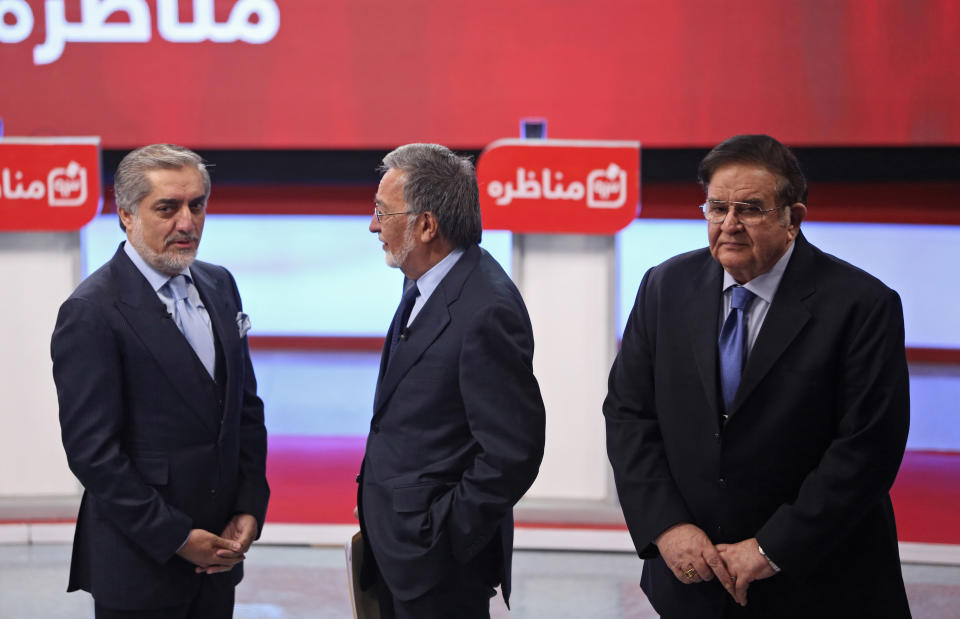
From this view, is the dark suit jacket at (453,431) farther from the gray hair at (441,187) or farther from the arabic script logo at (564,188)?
the arabic script logo at (564,188)

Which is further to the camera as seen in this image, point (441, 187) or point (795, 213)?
point (441, 187)

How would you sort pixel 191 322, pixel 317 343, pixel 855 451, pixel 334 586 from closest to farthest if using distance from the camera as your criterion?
pixel 855 451 < pixel 191 322 < pixel 334 586 < pixel 317 343

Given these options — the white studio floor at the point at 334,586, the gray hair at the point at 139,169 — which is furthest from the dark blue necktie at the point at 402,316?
the white studio floor at the point at 334,586


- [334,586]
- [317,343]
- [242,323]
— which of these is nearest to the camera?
[242,323]

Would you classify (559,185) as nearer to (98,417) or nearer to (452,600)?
(452,600)

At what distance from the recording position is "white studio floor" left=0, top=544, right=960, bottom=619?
3559 mm

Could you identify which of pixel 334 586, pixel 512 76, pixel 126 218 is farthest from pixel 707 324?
pixel 512 76

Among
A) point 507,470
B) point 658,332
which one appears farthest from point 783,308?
point 507,470

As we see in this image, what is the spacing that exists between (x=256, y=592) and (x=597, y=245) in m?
1.99

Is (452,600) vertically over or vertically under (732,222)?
under

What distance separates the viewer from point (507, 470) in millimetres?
1963

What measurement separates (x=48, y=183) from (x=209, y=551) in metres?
2.47

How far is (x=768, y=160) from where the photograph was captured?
192 centimetres

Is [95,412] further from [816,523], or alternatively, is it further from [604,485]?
[604,485]
